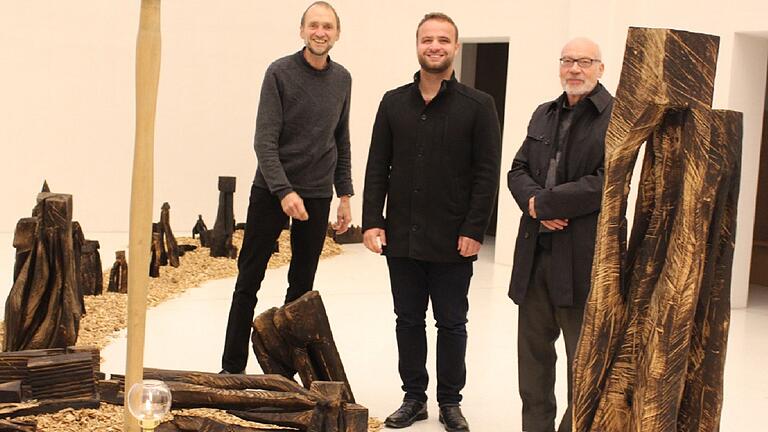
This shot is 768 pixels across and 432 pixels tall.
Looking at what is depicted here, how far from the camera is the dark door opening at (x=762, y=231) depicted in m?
10.4

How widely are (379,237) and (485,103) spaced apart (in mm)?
771

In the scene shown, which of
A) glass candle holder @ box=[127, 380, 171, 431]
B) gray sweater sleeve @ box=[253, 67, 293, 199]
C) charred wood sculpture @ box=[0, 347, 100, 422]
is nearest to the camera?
glass candle holder @ box=[127, 380, 171, 431]

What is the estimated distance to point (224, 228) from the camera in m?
9.73

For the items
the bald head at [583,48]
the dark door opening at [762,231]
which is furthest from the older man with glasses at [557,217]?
the dark door opening at [762,231]

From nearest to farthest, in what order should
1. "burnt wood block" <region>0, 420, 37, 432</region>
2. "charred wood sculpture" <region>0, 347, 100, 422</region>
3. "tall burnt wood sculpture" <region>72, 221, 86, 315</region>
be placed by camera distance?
"burnt wood block" <region>0, 420, 37, 432</region> < "charred wood sculpture" <region>0, 347, 100, 422</region> < "tall burnt wood sculpture" <region>72, 221, 86, 315</region>

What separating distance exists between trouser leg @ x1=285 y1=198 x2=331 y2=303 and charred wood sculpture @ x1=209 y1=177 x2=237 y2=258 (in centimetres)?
435

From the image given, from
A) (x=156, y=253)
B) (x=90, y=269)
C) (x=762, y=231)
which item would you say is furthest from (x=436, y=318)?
(x=762, y=231)

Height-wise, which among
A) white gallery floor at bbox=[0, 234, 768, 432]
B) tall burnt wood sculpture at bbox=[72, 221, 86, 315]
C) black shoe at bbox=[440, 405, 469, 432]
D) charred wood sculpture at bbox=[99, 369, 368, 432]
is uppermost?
tall burnt wood sculpture at bbox=[72, 221, 86, 315]

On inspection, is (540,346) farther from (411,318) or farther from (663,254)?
(663,254)

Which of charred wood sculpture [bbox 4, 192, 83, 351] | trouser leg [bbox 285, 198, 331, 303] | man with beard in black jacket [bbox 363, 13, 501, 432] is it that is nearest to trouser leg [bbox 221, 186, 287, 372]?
trouser leg [bbox 285, 198, 331, 303]

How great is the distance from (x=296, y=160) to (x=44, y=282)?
130 cm

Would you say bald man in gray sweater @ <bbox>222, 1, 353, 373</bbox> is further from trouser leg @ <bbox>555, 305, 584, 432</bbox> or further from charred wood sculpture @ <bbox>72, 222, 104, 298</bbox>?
charred wood sculpture @ <bbox>72, 222, 104, 298</bbox>

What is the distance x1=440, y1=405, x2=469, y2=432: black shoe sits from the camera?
486 cm

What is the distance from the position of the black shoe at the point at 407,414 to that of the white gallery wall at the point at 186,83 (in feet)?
18.0
